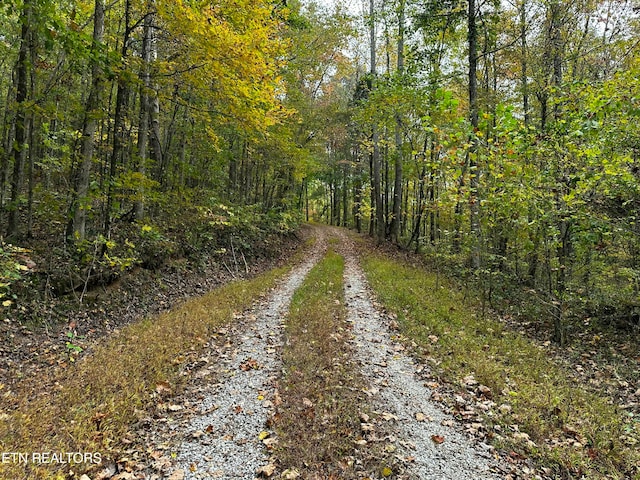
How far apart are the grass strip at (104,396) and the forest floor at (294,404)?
4 cm

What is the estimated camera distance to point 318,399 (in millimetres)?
4746

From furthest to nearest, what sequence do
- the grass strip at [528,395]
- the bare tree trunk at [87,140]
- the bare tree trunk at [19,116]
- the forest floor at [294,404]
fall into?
the bare tree trunk at [87,140] → the bare tree trunk at [19,116] → the grass strip at [528,395] → the forest floor at [294,404]

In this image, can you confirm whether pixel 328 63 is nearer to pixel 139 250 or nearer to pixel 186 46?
pixel 186 46

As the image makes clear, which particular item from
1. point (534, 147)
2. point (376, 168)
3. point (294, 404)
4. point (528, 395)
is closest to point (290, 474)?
point (294, 404)

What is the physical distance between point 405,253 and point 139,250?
43.7 ft

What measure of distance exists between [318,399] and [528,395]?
3053mm

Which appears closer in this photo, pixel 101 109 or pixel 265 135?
pixel 101 109

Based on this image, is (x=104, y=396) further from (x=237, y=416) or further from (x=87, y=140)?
(x=87, y=140)

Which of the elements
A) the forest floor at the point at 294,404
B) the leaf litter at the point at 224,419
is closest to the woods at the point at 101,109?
the forest floor at the point at 294,404

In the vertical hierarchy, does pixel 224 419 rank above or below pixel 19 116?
below

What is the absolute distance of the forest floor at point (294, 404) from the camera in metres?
3.66

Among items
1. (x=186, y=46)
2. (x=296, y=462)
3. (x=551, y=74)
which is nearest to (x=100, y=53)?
(x=186, y=46)

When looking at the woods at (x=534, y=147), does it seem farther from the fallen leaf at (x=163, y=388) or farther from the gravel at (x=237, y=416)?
the fallen leaf at (x=163, y=388)

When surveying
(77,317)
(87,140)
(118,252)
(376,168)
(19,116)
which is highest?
(376,168)
